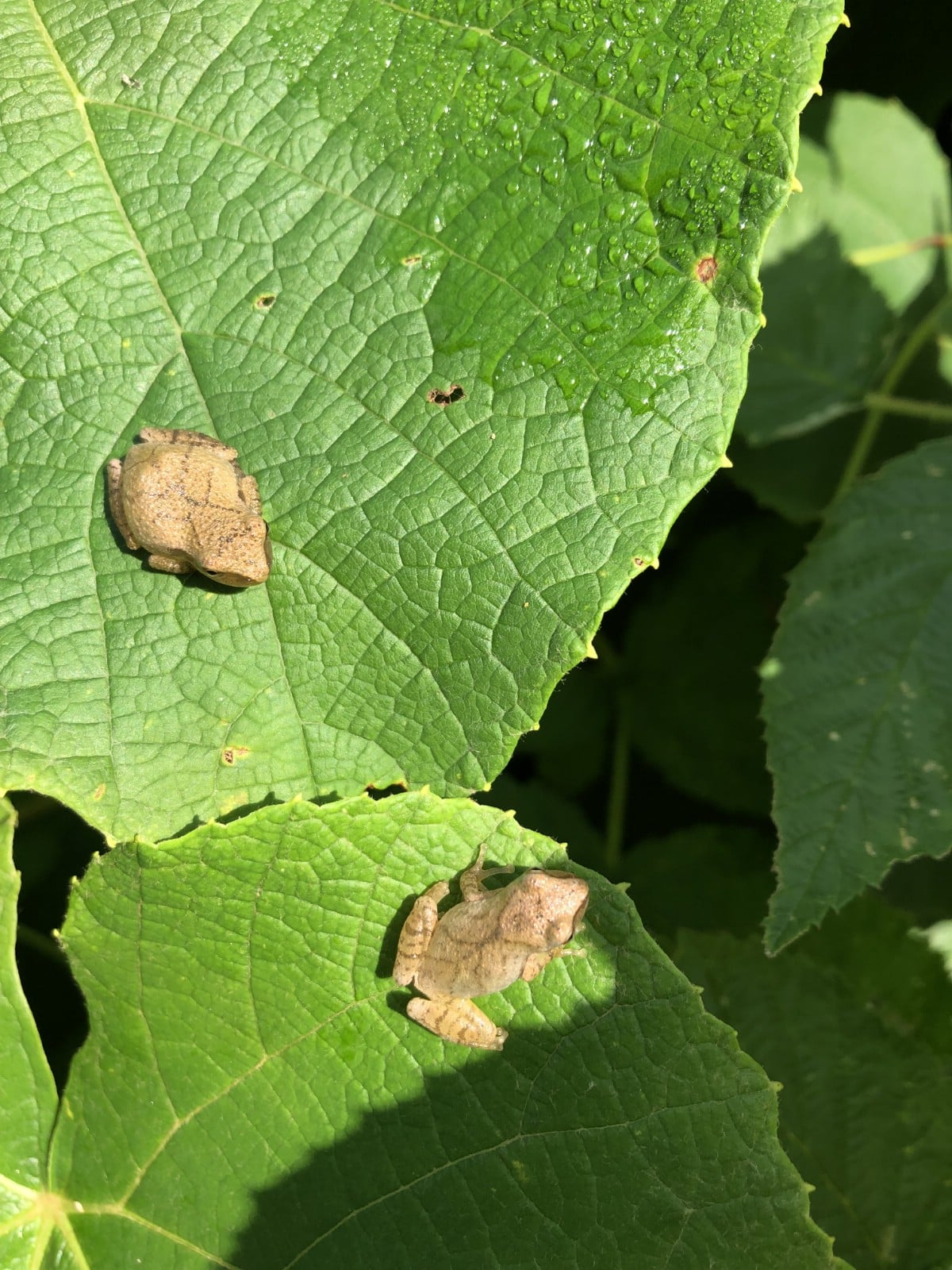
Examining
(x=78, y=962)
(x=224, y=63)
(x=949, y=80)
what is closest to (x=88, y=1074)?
(x=78, y=962)

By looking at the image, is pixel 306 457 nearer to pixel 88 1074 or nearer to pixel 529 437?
pixel 529 437

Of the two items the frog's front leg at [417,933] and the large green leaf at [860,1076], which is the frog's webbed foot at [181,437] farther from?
A: the large green leaf at [860,1076]

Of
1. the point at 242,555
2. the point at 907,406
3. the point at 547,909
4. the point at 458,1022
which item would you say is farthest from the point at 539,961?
the point at 907,406

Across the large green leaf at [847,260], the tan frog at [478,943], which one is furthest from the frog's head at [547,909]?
the large green leaf at [847,260]

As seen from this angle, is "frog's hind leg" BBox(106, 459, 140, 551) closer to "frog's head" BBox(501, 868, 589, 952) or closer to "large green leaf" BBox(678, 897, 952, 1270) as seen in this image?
"frog's head" BBox(501, 868, 589, 952)

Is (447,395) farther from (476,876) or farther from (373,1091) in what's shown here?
(373,1091)
